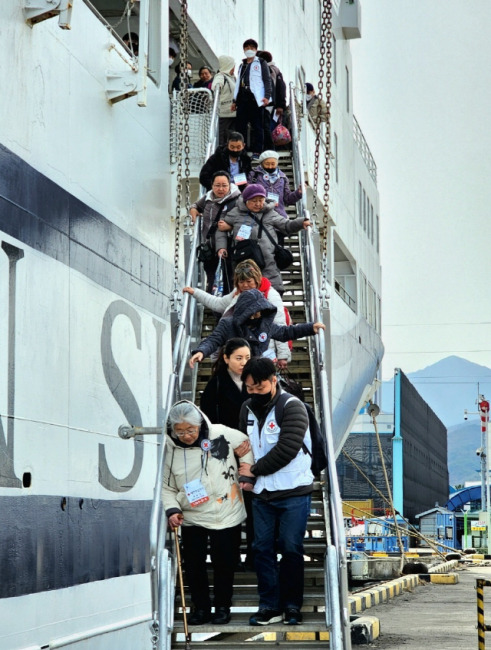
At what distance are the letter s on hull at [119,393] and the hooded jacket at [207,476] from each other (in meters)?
3.07

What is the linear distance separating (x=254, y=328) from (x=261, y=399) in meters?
1.53

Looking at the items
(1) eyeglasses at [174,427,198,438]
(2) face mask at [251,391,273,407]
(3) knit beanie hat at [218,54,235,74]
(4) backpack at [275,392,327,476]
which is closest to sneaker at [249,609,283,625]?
(4) backpack at [275,392,327,476]

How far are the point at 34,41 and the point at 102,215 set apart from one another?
2111mm

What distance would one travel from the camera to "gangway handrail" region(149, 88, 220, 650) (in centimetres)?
666

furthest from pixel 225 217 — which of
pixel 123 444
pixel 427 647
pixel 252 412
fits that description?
pixel 427 647

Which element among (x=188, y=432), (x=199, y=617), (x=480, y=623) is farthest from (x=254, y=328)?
(x=480, y=623)

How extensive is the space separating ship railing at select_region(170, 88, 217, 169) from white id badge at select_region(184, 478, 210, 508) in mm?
7104

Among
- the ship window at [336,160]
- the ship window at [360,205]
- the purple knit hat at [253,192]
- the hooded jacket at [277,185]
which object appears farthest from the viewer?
the ship window at [360,205]

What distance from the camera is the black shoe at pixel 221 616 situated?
6.86 meters

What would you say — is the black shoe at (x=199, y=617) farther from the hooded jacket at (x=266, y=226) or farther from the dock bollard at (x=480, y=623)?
the hooded jacket at (x=266, y=226)

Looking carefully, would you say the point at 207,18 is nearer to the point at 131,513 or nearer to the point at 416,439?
the point at 131,513

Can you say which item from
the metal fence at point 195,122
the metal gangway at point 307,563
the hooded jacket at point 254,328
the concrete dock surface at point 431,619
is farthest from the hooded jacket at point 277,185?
the concrete dock surface at point 431,619

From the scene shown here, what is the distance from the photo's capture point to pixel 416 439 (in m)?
72.4

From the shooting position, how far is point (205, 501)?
6.87 metres
